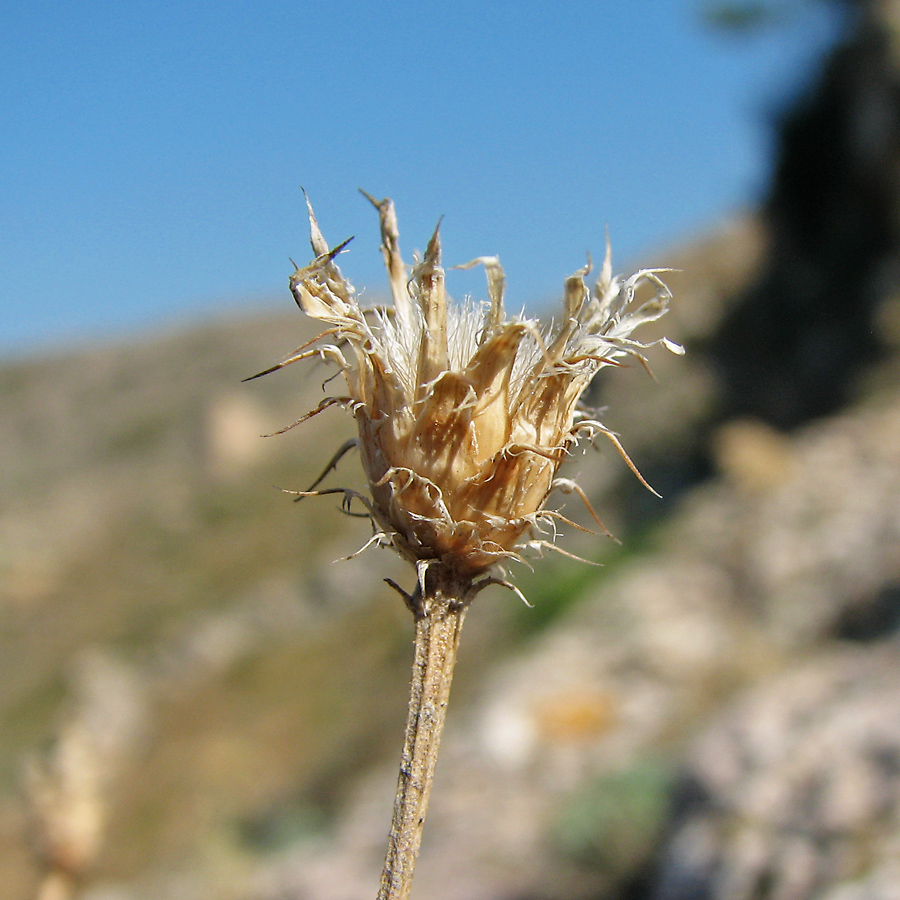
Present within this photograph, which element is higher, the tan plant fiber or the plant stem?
the tan plant fiber

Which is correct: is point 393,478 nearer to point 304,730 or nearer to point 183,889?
point 183,889

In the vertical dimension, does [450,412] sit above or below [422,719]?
above

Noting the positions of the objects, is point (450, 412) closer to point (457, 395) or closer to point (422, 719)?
point (457, 395)

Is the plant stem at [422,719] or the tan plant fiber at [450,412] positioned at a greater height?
the tan plant fiber at [450,412]

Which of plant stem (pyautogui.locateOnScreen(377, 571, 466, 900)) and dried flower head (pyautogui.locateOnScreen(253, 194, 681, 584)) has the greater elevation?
dried flower head (pyautogui.locateOnScreen(253, 194, 681, 584))

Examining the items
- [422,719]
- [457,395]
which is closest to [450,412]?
[457,395]

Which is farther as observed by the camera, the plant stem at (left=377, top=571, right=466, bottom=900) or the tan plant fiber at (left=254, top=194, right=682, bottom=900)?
the tan plant fiber at (left=254, top=194, right=682, bottom=900)
